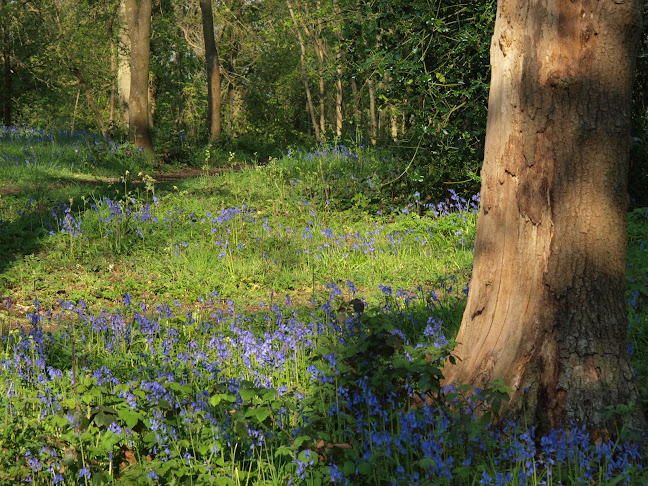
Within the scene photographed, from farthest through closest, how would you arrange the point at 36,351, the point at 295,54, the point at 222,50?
the point at 295,54, the point at 222,50, the point at 36,351

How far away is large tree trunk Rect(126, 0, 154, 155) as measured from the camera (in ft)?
44.6

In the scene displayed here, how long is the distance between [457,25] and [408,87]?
1069mm

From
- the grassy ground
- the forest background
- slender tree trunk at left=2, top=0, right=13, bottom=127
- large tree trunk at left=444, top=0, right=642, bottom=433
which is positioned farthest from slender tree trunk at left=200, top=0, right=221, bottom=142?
large tree trunk at left=444, top=0, right=642, bottom=433

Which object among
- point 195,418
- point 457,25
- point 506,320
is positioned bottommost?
point 195,418

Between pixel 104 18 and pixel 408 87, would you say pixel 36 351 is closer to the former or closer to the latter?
pixel 408 87

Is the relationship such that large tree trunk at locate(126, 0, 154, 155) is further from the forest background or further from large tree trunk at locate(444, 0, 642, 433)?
large tree trunk at locate(444, 0, 642, 433)

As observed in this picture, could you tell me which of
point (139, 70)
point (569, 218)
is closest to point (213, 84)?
point (139, 70)

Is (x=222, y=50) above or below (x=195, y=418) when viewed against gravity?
above

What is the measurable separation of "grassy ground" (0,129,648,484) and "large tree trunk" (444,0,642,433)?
26 cm

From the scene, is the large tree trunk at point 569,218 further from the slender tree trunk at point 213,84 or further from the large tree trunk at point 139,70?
the slender tree trunk at point 213,84

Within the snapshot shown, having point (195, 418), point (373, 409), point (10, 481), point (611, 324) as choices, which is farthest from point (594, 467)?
point (10, 481)

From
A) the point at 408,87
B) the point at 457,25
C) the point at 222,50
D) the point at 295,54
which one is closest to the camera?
the point at 457,25

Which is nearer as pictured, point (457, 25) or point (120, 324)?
point (120, 324)

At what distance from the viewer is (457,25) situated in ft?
27.9
